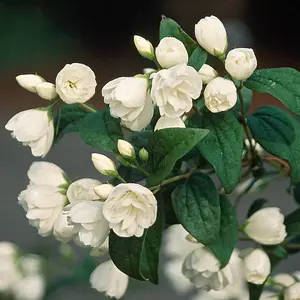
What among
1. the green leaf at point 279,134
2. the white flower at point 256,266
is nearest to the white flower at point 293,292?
the white flower at point 256,266

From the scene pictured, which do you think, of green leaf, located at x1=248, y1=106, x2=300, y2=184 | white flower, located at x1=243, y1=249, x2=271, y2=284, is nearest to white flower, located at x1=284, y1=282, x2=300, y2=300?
white flower, located at x1=243, y1=249, x2=271, y2=284

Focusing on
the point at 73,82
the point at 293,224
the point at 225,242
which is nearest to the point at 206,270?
the point at 225,242

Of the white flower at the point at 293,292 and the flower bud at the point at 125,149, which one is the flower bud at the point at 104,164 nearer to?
the flower bud at the point at 125,149

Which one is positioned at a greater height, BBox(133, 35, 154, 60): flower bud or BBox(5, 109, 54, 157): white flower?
BBox(133, 35, 154, 60): flower bud

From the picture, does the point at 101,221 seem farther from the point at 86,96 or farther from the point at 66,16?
the point at 66,16

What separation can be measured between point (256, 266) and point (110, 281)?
0.18 m

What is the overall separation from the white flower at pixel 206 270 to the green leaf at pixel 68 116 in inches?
8.1

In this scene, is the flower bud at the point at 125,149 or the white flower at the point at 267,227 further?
the white flower at the point at 267,227

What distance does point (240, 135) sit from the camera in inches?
25.5

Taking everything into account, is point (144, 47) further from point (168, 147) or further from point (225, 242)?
point (225, 242)

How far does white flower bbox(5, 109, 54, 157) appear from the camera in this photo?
2.31 ft

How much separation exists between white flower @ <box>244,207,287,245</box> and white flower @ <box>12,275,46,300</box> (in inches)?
20.1

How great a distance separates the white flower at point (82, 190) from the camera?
0.67 m

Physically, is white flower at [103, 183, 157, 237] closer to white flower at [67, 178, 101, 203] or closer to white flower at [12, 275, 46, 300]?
white flower at [67, 178, 101, 203]
